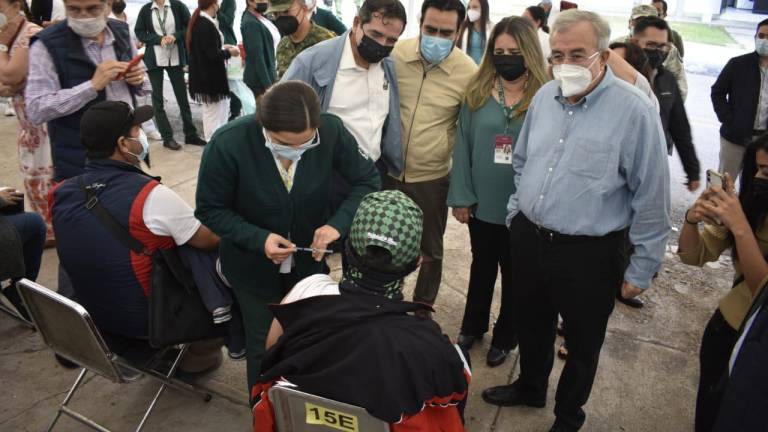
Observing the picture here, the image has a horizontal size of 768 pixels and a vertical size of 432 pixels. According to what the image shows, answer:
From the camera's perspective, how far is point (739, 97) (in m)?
4.85

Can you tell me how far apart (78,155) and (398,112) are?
6.22ft

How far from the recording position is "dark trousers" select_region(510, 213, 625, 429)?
95.0 inches

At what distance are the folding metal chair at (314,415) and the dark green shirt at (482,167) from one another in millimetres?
1604

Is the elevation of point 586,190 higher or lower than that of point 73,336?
higher

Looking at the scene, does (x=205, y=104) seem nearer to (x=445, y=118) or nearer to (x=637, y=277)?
(x=445, y=118)

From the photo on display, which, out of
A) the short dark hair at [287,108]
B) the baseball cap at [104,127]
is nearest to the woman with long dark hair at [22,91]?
the baseball cap at [104,127]

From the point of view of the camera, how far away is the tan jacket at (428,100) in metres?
3.14

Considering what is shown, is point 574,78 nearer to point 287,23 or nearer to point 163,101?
point 287,23

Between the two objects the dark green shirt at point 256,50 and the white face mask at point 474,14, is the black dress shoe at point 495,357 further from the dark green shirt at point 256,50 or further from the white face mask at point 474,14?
the white face mask at point 474,14

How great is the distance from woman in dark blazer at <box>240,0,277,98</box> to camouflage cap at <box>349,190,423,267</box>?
4449 mm

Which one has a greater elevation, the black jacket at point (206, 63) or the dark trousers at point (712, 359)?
the black jacket at point (206, 63)

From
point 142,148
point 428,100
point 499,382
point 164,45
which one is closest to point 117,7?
point 164,45

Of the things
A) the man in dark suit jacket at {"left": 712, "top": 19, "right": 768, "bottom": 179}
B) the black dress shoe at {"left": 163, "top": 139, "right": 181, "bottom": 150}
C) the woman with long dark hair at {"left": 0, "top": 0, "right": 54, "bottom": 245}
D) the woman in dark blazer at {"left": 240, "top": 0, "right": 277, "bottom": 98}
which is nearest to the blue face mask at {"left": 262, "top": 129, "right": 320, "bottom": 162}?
the woman with long dark hair at {"left": 0, "top": 0, "right": 54, "bottom": 245}

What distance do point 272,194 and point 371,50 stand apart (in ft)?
3.45
